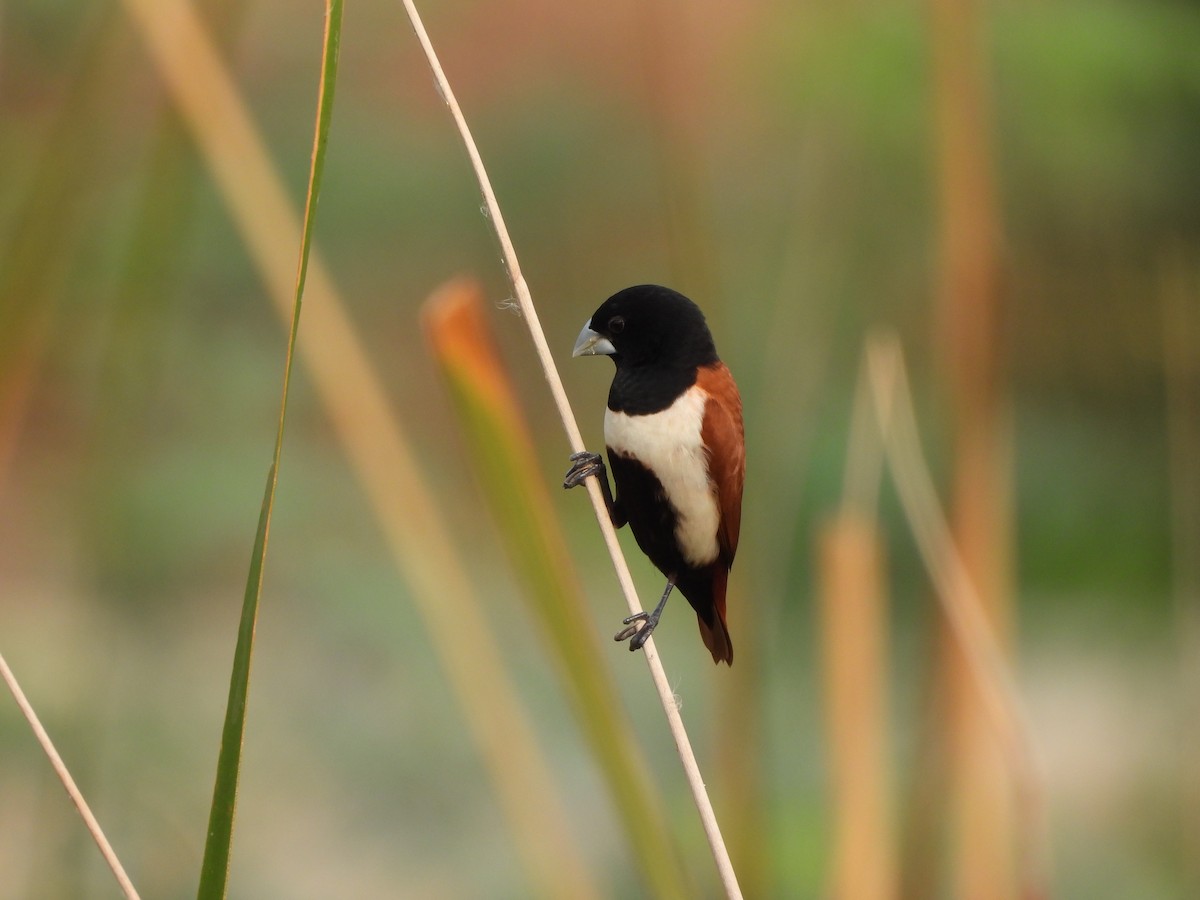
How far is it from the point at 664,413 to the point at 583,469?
10 cm

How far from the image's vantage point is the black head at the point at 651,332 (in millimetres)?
1143

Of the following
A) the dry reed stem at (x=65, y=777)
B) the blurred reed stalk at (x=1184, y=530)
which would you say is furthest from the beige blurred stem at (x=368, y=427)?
the blurred reed stalk at (x=1184, y=530)

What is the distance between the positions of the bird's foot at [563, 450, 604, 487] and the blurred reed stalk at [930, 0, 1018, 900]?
358 mm

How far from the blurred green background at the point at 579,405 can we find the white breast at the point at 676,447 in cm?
63

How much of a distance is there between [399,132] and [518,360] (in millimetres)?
1126

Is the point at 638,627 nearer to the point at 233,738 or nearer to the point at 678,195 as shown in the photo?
the point at 678,195

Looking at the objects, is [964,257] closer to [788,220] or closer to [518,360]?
[518,360]

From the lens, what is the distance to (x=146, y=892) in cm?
248

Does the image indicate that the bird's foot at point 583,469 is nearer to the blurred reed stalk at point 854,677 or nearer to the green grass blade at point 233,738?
the blurred reed stalk at point 854,677

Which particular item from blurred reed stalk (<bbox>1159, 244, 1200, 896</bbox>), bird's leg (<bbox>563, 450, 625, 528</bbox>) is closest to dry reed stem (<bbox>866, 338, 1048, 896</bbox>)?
bird's leg (<bbox>563, 450, 625, 528</bbox>)

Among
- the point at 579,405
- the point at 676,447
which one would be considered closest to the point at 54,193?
the point at 676,447

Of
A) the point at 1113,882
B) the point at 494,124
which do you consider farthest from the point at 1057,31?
the point at 1113,882

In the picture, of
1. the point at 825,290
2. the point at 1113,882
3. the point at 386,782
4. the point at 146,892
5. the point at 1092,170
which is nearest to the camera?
the point at 146,892

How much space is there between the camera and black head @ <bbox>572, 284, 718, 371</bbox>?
1143 millimetres
